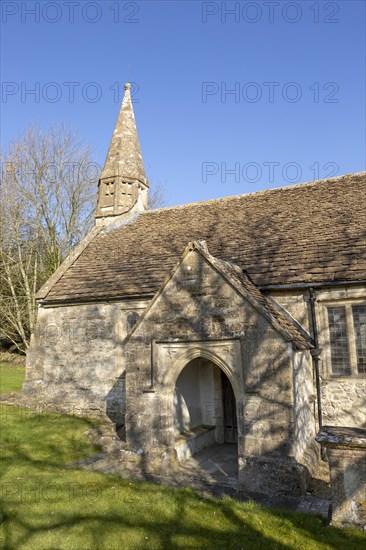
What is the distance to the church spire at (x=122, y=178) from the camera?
706 inches

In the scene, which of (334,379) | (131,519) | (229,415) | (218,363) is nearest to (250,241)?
(334,379)

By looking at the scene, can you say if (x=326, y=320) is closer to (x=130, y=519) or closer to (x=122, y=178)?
(x=130, y=519)

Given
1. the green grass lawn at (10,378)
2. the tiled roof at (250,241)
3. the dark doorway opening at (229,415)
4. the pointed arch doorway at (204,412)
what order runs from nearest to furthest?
the pointed arch doorway at (204,412)
the tiled roof at (250,241)
the dark doorway opening at (229,415)
the green grass lawn at (10,378)

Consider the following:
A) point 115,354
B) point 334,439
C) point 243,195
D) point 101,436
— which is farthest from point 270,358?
point 243,195

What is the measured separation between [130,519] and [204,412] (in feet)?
17.5

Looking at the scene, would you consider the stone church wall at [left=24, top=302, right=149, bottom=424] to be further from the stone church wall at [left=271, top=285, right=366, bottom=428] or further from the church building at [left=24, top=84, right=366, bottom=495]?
the stone church wall at [left=271, top=285, right=366, bottom=428]

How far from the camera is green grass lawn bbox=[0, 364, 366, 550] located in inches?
201

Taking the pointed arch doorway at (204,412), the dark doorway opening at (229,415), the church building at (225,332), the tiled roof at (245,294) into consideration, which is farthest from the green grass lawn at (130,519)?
the dark doorway opening at (229,415)

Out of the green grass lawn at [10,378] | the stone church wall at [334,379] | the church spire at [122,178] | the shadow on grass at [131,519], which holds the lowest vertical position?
A: the shadow on grass at [131,519]

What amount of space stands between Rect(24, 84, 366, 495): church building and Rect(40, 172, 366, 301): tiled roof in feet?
0.18

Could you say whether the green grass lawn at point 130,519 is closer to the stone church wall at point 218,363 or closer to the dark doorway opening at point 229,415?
the stone church wall at point 218,363

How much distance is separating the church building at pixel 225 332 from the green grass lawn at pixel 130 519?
4.20ft

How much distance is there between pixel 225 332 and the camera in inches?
311

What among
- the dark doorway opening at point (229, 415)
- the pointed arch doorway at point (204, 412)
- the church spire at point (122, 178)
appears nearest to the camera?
the pointed arch doorway at point (204, 412)
